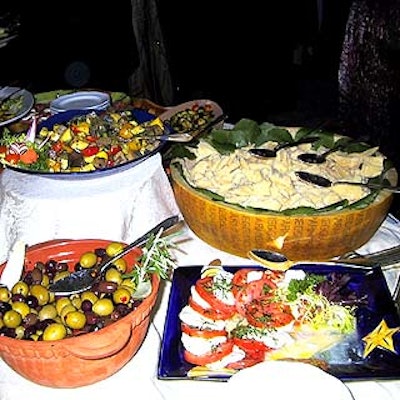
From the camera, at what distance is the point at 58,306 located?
2.62ft

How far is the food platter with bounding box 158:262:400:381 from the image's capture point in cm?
77

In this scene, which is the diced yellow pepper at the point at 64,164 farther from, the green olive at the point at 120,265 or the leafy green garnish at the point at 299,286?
the leafy green garnish at the point at 299,286

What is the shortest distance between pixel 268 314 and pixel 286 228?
22 centimetres

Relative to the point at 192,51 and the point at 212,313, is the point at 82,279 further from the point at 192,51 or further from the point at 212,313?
the point at 192,51

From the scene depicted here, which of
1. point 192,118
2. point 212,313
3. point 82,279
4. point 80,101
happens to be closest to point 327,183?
point 212,313

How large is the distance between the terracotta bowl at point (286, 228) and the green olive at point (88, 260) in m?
0.24

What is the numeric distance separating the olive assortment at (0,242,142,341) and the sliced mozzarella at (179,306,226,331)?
0.08m

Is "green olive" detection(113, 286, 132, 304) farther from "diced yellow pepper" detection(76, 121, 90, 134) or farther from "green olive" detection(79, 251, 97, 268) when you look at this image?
"diced yellow pepper" detection(76, 121, 90, 134)

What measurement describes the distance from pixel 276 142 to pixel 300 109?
212 centimetres

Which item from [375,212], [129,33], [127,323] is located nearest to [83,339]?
[127,323]

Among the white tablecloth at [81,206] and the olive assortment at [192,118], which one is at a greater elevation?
the white tablecloth at [81,206]

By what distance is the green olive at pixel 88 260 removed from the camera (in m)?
0.88

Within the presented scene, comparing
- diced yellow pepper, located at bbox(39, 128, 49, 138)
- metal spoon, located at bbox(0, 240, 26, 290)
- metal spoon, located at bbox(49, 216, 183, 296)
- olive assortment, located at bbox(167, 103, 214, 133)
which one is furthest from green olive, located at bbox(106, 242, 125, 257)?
olive assortment, located at bbox(167, 103, 214, 133)

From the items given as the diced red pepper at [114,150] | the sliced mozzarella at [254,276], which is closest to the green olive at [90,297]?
the sliced mozzarella at [254,276]
